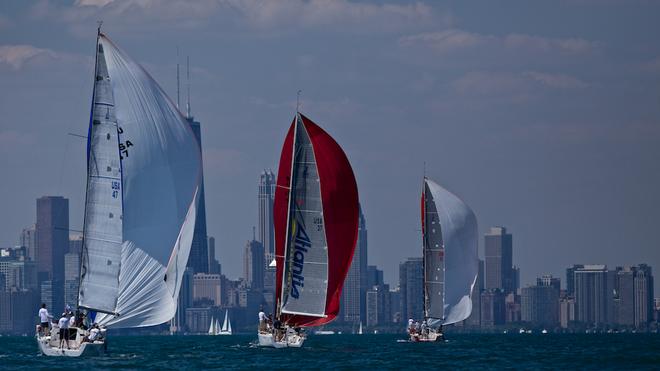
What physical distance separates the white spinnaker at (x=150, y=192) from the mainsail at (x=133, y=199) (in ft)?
0.12

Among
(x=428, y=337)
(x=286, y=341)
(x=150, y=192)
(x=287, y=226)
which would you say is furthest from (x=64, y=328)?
(x=428, y=337)

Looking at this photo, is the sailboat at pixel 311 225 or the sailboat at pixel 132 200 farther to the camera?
the sailboat at pixel 311 225

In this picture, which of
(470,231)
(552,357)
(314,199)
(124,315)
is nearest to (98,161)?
(124,315)

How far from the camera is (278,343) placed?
67.3m

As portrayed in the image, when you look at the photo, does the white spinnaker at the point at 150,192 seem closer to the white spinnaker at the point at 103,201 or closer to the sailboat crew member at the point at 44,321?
the white spinnaker at the point at 103,201

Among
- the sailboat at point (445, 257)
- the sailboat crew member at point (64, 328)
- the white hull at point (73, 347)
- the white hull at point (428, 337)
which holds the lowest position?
the white hull at point (428, 337)

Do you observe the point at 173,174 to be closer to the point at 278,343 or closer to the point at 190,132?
the point at 190,132

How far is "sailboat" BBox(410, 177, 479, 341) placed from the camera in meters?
89.5

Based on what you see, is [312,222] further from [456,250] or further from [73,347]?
[456,250]

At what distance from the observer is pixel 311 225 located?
211ft

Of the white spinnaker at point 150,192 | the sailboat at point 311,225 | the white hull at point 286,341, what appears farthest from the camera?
the white hull at point 286,341

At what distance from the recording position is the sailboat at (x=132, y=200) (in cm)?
5112

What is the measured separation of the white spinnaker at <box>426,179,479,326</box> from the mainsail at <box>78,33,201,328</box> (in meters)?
38.9

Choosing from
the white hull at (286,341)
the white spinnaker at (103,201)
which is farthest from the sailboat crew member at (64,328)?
the white hull at (286,341)
